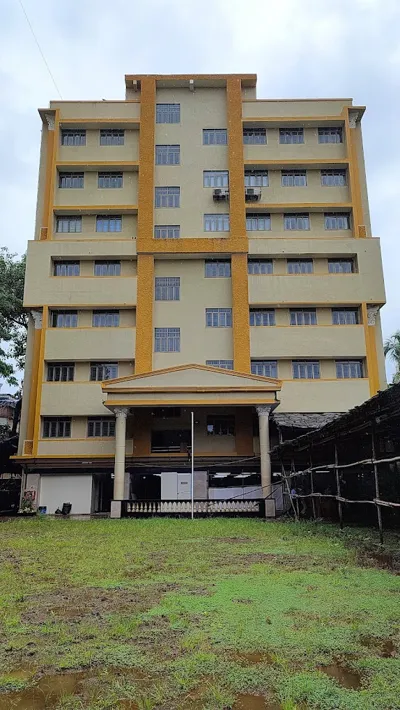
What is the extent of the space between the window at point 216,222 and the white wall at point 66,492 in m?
15.5

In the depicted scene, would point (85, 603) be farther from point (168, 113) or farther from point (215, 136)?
point (168, 113)

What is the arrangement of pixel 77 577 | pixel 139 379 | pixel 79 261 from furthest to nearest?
pixel 79 261 < pixel 139 379 < pixel 77 577

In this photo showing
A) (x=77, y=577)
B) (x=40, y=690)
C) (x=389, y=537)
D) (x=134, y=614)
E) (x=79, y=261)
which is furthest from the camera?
(x=79, y=261)

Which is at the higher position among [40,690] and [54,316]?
[54,316]

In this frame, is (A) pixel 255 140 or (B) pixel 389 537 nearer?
(B) pixel 389 537

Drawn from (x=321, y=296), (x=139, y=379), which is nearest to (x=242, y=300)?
(x=321, y=296)

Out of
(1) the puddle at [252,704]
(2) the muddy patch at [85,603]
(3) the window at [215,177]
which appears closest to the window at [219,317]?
(3) the window at [215,177]

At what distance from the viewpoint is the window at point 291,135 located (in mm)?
35178

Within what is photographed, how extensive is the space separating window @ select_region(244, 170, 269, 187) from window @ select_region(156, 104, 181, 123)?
558 centimetres

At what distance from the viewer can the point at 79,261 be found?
110 feet

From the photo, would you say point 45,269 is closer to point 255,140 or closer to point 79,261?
point 79,261

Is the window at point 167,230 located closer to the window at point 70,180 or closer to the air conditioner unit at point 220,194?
the air conditioner unit at point 220,194

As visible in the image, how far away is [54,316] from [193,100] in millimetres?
15992

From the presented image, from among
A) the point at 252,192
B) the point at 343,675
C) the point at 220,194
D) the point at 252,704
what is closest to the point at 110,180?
the point at 220,194
